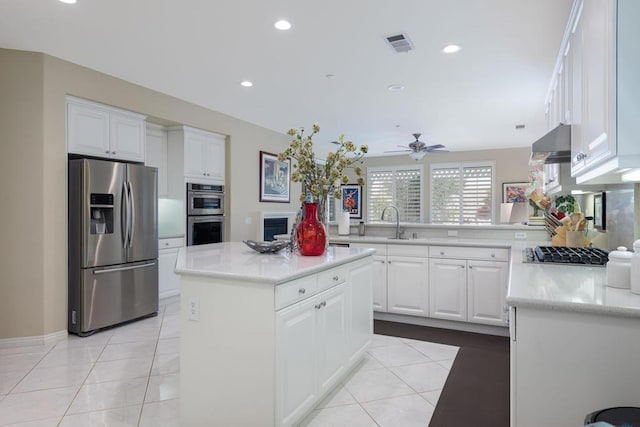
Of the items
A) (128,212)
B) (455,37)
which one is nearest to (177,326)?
(128,212)

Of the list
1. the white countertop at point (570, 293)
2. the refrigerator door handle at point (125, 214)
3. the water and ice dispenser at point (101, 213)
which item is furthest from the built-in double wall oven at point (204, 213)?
the white countertop at point (570, 293)

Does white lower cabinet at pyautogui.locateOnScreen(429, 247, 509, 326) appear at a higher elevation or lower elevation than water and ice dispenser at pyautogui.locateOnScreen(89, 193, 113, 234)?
lower

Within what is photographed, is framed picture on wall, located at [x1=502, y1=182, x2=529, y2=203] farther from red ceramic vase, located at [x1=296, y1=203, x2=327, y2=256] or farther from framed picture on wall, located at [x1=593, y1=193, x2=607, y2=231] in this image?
red ceramic vase, located at [x1=296, y1=203, x2=327, y2=256]

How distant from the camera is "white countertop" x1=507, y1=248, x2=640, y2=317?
135 centimetres

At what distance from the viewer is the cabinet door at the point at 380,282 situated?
13.6ft

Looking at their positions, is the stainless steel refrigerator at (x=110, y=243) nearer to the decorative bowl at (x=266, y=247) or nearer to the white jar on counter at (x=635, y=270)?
the decorative bowl at (x=266, y=247)

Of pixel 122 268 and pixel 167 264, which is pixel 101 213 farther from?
pixel 167 264

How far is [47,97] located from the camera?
3447 millimetres

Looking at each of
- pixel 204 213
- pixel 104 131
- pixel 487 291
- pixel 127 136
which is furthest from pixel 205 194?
pixel 487 291

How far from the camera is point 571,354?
140 cm

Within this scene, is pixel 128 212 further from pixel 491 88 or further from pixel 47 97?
pixel 491 88

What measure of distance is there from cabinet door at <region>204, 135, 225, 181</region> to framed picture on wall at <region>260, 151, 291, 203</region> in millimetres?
848

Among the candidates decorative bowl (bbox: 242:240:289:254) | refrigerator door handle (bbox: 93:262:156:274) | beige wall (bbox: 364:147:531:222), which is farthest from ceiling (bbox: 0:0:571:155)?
beige wall (bbox: 364:147:531:222)

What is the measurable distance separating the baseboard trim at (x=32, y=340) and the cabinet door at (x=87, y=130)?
5.60ft
